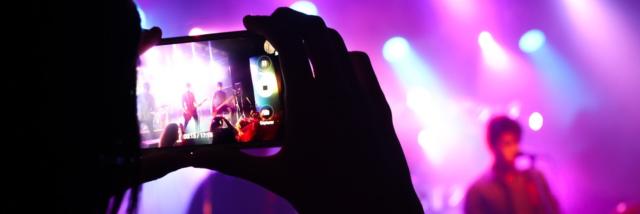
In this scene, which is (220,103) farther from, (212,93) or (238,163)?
(238,163)

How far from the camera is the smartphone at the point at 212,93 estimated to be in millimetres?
806

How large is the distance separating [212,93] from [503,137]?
1.62 metres

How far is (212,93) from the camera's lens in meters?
0.89

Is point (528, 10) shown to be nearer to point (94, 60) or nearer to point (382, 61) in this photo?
point (382, 61)

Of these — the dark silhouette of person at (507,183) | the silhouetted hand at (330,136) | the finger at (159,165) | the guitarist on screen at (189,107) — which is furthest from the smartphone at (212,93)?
the dark silhouette of person at (507,183)

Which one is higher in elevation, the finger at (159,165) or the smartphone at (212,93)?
the smartphone at (212,93)

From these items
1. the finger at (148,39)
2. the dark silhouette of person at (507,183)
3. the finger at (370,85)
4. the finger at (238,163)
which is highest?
the finger at (148,39)

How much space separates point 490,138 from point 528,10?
671mm

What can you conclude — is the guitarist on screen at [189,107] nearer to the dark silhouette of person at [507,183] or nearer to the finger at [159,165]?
the finger at [159,165]

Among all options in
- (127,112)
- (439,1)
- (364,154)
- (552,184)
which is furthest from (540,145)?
(127,112)

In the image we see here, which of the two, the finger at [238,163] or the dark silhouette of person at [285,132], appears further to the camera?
the finger at [238,163]

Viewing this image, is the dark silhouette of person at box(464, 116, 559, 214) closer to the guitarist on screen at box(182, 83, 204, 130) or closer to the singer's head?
the singer's head

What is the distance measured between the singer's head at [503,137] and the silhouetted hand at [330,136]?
5.80ft

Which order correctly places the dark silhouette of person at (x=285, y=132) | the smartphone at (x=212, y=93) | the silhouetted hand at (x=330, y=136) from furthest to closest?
the smartphone at (x=212, y=93) < the silhouetted hand at (x=330, y=136) < the dark silhouette of person at (x=285, y=132)
